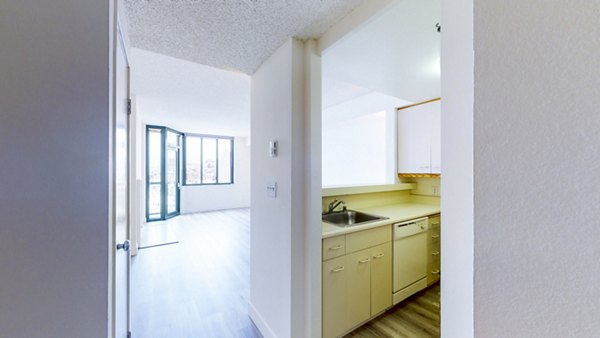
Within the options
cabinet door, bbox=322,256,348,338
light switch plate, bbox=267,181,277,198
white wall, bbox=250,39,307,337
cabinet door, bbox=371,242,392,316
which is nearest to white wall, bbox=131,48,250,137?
white wall, bbox=250,39,307,337

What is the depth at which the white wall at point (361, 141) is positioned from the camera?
3219 mm

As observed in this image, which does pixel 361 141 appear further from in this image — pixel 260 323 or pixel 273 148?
pixel 260 323

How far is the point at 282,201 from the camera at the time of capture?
5.33 feet

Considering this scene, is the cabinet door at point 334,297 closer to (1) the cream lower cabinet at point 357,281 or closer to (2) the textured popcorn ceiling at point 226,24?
(1) the cream lower cabinet at point 357,281

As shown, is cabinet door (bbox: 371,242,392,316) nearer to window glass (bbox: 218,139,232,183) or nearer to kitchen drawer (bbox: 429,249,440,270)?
kitchen drawer (bbox: 429,249,440,270)

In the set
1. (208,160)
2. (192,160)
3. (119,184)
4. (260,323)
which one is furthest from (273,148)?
(208,160)

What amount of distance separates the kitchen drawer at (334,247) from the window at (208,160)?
6.23m

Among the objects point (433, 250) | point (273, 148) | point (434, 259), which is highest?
point (273, 148)

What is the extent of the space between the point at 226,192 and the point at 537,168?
7.65m

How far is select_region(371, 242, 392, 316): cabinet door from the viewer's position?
1.93 meters
